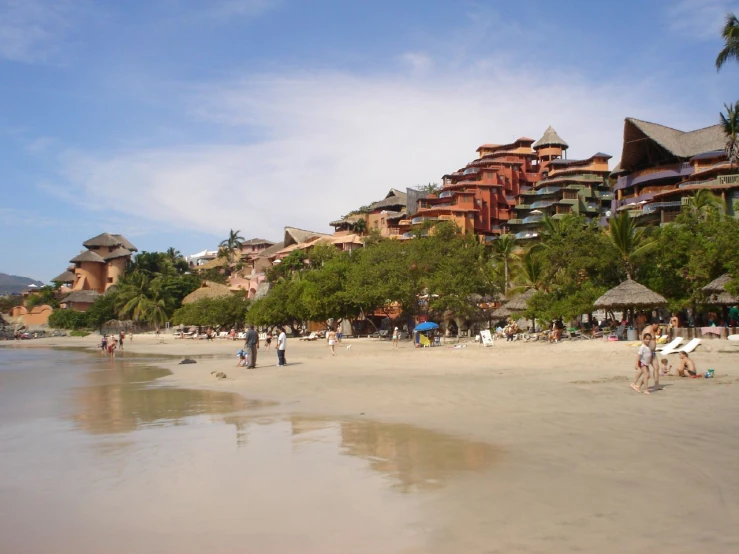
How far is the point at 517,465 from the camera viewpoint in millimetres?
7039

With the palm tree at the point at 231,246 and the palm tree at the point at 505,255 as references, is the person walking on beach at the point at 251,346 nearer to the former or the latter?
the palm tree at the point at 505,255

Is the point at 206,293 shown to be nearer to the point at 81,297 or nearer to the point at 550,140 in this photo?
the point at 81,297

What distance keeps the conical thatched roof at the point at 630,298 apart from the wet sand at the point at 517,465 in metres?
11.8

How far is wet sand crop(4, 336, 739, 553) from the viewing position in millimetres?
4996

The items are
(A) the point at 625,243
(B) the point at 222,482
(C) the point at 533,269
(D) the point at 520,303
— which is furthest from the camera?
(C) the point at 533,269

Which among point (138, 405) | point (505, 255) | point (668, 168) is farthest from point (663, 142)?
point (138, 405)

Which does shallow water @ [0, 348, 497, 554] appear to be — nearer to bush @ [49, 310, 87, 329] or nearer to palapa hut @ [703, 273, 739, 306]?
palapa hut @ [703, 273, 739, 306]

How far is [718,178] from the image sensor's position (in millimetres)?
51469

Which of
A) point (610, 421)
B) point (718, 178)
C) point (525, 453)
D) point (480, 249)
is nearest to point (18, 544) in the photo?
point (525, 453)

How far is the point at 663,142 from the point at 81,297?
71.1 meters

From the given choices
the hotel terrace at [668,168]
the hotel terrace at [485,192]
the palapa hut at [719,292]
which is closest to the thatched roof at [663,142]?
the hotel terrace at [668,168]

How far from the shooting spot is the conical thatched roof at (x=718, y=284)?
24500 mm

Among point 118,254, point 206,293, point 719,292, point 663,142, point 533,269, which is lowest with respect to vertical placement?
point 719,292

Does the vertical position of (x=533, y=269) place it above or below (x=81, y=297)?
below
